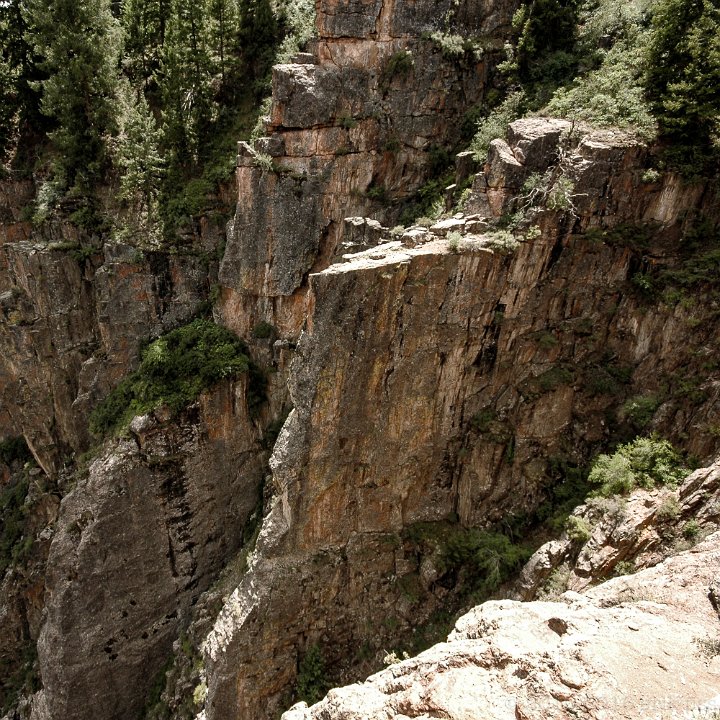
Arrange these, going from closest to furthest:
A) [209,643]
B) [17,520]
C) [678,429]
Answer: [678,429]
[209,643]
[17,520]

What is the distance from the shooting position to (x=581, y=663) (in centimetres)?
693

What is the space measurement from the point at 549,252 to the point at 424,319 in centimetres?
401

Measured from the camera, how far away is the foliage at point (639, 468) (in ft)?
39.6

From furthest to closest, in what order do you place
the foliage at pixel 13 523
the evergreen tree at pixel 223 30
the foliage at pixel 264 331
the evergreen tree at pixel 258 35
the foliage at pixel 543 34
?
the foliage at pixel 13 523 < the evergreen tree at pixel 258 35 < the evergreen tree at pixel 223 30 < the foliage at pixel 264 331 < the foliage at pixel 543 34

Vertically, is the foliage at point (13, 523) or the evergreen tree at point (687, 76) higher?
the evergreen tree at point (687, 76)

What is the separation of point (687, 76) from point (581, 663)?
14.6 meters

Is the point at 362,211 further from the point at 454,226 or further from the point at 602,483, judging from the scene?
the point at 602,483

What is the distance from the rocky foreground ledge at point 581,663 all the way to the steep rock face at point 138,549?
12.9 metres

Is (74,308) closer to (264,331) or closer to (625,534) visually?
(264,331)

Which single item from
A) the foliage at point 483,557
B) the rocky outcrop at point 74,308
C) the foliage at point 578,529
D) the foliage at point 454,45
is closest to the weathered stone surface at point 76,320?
the rocky outcrop at point 74,308

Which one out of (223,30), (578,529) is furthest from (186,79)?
(578,529)

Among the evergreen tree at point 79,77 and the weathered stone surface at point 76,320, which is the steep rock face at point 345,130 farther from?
the evergreen tree at point 79,77

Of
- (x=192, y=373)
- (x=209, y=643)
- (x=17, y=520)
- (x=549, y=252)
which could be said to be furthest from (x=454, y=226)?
(x=17, y=520)

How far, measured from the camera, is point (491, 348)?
14938mm
